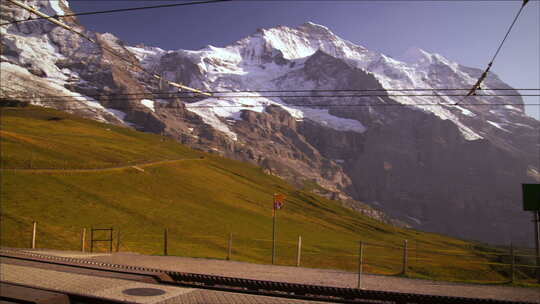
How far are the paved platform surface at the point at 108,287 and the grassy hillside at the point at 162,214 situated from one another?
1486 cm

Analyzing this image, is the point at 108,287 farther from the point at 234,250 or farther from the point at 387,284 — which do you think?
the point at 234,250

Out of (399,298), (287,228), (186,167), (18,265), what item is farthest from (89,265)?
(186,167)

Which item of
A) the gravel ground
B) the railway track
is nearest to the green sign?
the gravel ground

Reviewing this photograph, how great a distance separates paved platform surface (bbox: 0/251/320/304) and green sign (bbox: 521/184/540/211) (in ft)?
92.8

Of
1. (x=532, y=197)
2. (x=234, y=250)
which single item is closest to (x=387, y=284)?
(x=532, y=197)

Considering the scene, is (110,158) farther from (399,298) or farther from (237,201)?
(399,298)

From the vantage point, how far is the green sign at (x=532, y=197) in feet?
104

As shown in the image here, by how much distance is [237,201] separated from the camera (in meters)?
112

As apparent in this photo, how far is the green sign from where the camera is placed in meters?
31.6

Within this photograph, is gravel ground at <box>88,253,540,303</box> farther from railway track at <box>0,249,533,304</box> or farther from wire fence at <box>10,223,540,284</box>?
wire fence at <box>10,223,540,284</box>

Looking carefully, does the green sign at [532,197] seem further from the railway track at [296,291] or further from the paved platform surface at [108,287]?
the paved platform surface at [108,287]

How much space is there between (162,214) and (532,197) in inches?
2348

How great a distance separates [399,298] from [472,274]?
188 feet

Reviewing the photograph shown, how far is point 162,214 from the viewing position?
242ft
